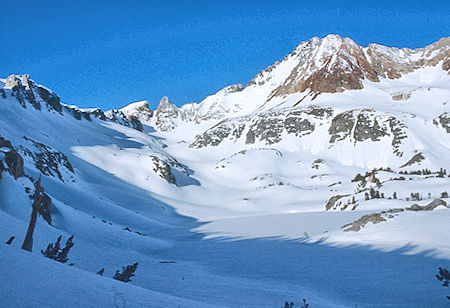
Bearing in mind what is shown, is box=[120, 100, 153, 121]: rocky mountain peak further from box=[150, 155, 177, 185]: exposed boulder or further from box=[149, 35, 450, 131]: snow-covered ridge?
box=[150, 155, 177, 185]: exposed boulder

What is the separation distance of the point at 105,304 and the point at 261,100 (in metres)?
129

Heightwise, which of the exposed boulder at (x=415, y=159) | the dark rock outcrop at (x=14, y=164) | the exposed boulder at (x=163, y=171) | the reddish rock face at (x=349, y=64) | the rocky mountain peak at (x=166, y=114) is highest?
the reddish rock face at (x=349, y=64)

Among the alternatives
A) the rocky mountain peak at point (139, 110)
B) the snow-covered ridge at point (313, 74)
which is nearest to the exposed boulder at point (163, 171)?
the snow-covered ridge at point (313, 74)

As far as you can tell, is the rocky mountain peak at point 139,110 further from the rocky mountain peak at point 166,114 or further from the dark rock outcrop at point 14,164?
the dark rock outcrop at point 14,164

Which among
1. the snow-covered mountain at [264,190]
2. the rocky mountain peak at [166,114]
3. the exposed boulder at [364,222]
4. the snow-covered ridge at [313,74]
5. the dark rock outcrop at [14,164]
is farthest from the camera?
the rocky mountain peak at [166,114]

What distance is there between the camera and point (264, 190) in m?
42.3

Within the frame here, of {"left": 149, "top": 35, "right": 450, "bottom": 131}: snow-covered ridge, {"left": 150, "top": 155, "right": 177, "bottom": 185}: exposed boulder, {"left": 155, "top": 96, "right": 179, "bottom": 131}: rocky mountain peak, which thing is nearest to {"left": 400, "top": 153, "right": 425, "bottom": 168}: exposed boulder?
{"left": 150, "top": 155, "right": 177, "bottom": 185}: exposed boulder

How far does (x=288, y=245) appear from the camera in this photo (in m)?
10.3

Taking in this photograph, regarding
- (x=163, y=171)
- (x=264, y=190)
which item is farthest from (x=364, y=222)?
(x=163, y=171)

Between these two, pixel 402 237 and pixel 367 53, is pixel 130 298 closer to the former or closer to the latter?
pixel 402 237

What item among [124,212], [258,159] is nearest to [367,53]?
[258,159]

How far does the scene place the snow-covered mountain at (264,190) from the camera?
6.01 metres

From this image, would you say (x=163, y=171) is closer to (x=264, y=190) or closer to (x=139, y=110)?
(x=264, y=190)

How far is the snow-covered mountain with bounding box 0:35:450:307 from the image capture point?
6012 millimetres
